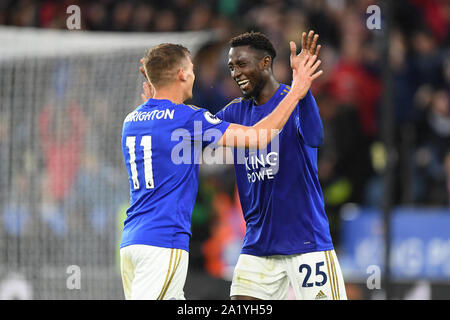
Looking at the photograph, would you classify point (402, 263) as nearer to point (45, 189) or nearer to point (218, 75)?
point (218, 75)

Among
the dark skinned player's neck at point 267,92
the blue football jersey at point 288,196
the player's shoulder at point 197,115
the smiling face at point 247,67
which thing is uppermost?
the smiling face at point 247,67

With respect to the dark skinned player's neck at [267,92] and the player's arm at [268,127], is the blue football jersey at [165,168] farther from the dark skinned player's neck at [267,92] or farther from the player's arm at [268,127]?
the dark skinned player's neck at [267,92]

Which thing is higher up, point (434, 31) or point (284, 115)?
point (434, 31)

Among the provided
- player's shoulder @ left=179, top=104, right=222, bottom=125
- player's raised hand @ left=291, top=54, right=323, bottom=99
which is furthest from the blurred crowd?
player's shoulder @ left=179, top=104, right=222, bottom=125

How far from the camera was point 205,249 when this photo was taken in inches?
375

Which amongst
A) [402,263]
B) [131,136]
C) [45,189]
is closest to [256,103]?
[131,136]

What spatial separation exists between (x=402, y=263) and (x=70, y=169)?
12.8ft

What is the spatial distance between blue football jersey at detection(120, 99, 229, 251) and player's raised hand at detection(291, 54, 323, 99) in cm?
48

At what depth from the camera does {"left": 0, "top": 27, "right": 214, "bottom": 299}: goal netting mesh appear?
901cm

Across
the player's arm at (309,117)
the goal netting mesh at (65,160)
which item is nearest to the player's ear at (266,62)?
the player's arm at (309,117)

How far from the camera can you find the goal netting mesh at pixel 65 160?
9008 mm

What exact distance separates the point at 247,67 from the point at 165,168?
3.21ft

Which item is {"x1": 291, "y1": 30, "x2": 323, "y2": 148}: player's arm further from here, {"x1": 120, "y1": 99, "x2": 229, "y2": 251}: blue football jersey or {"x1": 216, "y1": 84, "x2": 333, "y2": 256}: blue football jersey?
{"x1": 120, "y1": 99, "x2": 229, "y2": 251}: blue football jersey

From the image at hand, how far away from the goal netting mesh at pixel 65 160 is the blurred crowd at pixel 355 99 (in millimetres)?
1146
